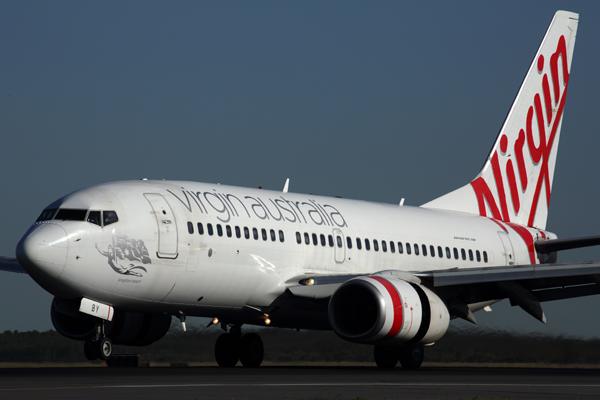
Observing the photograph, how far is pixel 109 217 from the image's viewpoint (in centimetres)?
1645

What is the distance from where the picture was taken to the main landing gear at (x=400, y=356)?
2141cm

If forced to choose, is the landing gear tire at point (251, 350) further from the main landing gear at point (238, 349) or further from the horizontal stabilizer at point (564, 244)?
the horizontal stabilizer at point (564, 244)

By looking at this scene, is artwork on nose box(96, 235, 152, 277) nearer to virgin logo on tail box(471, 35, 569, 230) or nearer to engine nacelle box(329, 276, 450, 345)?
engine nacelle box(329, 276, 450, 345)

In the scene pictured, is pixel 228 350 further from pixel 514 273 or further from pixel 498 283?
pixel 514 273

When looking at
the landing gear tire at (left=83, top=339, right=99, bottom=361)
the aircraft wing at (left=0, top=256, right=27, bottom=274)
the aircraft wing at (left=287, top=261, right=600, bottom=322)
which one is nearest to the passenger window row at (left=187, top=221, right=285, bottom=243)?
the aircraft wing at (left=287, top=261, right=600, bottom=322)

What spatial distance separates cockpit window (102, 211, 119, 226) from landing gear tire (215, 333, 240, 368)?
257 inches

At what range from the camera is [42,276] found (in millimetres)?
15594

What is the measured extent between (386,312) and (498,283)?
3.93 metres

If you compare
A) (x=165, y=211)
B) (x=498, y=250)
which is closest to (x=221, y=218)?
(x=165, y=211)

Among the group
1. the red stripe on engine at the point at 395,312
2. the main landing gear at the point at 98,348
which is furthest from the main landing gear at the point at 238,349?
the main landing gear at the point at 98,348

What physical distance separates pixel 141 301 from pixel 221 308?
2.12 metres

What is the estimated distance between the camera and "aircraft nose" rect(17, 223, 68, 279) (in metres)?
15.4

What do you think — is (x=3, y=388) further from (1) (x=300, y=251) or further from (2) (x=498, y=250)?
(2) (x=498, y=250)

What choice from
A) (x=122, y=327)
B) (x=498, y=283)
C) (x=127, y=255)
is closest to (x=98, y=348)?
(x=127, y=255)
